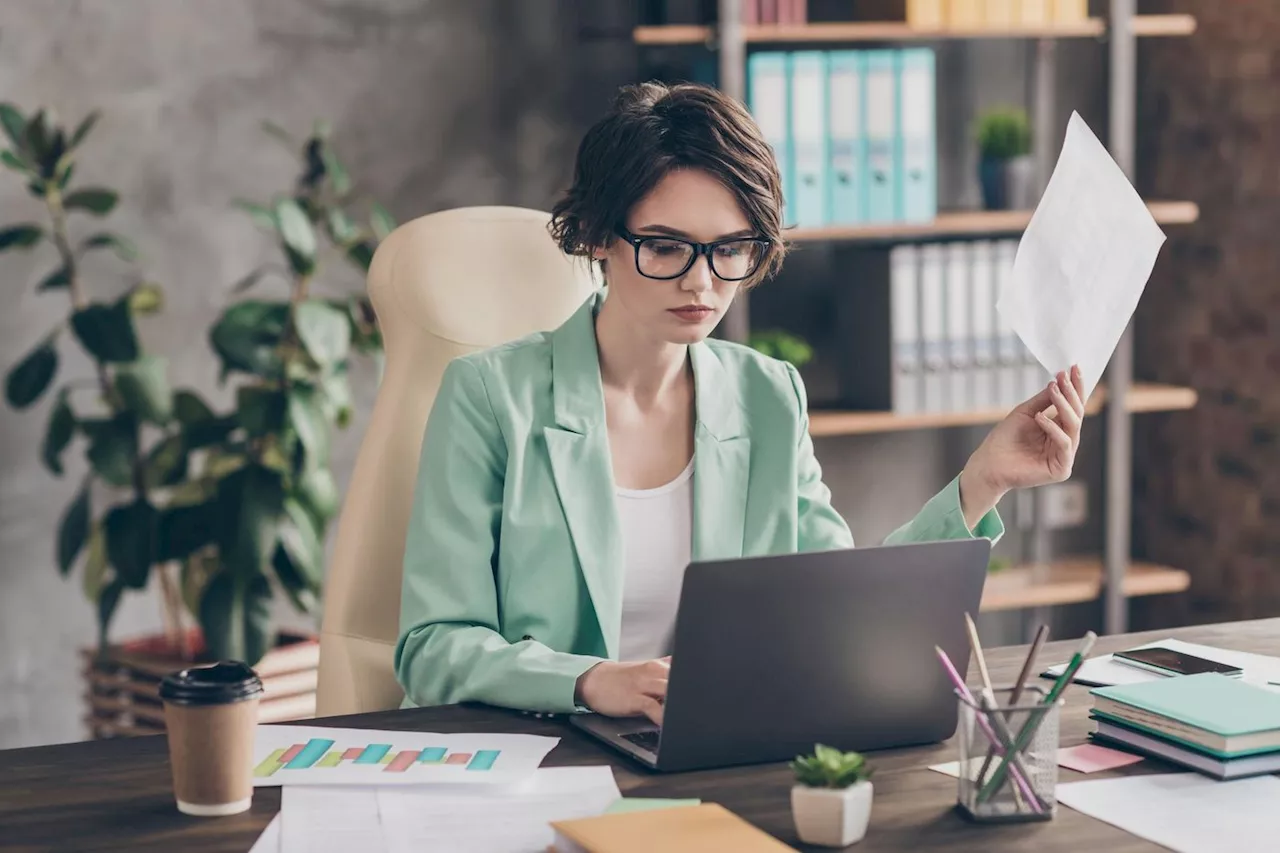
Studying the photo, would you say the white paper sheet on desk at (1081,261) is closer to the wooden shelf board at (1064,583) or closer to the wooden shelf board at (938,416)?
the wooden shelf board at (938,416)

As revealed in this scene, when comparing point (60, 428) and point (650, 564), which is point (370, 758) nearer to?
point (650, 564)

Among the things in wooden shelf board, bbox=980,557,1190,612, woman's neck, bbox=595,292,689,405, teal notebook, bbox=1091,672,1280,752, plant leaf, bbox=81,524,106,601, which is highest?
woman's neck, bbox=595,292,689,405

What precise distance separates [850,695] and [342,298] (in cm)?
221

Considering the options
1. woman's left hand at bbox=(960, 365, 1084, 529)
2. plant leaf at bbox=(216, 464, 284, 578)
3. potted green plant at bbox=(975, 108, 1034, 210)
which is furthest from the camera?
potted green plant at bbox=(975, 108, 1034, 210)

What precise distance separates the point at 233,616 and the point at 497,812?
1.76 meters

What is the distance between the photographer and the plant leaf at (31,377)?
9.66 feet

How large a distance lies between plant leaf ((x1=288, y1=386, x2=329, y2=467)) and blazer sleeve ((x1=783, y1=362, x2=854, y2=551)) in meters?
1.22

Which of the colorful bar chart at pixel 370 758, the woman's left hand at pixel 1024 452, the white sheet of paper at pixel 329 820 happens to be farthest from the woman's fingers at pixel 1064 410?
the white sheet of paper at pixel 329 820

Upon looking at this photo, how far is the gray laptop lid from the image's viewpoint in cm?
123

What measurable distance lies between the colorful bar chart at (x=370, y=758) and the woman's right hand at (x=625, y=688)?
12 centimetres

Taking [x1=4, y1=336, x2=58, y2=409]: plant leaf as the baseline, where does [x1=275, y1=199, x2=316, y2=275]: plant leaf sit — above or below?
above

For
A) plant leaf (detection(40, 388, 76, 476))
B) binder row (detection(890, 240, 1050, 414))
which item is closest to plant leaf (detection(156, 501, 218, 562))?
plant leaf (detection(40, 388, 76, 476))

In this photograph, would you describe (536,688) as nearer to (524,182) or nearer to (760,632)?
(760,632)

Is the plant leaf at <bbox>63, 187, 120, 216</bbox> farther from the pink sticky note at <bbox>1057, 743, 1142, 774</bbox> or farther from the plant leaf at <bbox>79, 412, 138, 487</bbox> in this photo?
the pink sticky note at <bbox>1057, 743, 1142, 774</bbox>
